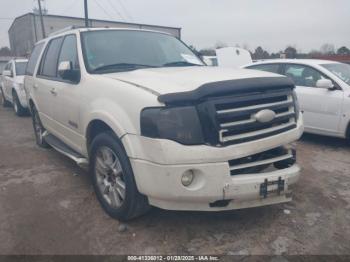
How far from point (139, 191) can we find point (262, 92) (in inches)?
54.6

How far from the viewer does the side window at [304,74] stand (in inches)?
240

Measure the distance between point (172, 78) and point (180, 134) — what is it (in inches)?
27.7

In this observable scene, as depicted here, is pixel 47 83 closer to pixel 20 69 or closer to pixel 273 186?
pixel 273 186

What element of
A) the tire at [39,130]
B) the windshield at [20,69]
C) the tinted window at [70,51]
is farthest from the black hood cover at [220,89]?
the windshield at [20,69]

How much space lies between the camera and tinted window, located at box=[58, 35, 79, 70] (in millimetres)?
3996

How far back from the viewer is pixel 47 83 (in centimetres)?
Answer: 479

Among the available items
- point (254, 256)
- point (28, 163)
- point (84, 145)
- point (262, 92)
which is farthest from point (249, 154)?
point (28, 163)

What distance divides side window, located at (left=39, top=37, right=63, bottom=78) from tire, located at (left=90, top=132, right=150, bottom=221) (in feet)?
5.94

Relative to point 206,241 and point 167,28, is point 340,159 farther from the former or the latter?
point 167,28

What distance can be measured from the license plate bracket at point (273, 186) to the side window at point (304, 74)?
3779 millimetres

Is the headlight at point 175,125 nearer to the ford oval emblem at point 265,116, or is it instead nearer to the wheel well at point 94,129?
the ford oval emblem at point 265,116

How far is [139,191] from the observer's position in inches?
112

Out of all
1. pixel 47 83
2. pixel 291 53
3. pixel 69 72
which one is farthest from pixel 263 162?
pixel 291 53

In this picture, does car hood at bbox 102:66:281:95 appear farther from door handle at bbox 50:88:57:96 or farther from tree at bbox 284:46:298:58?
tree at bbox 284:46:298:58
